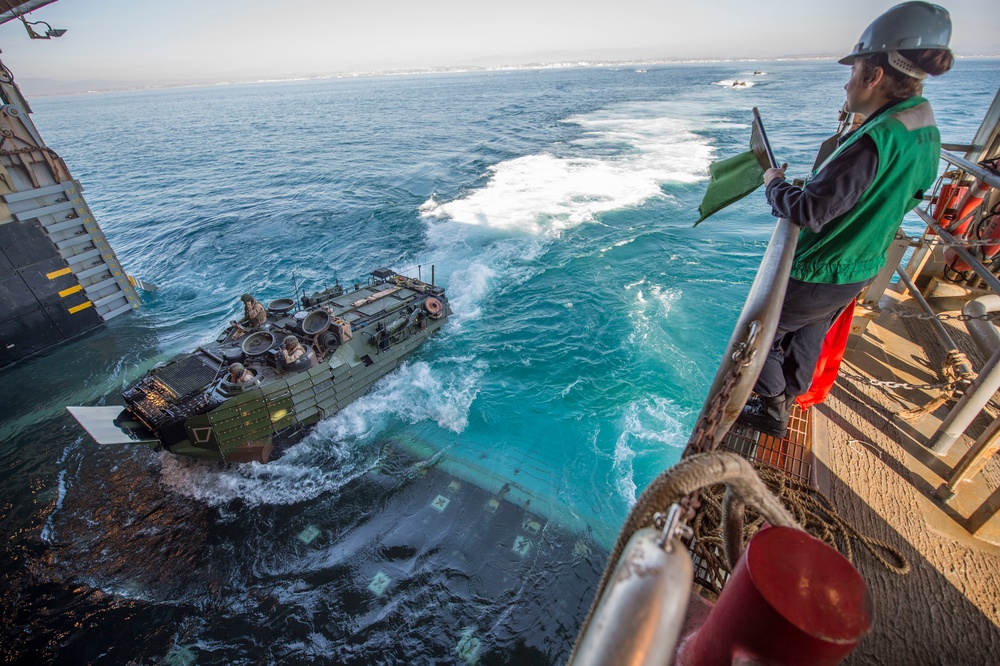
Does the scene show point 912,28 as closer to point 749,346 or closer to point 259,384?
point 749,346

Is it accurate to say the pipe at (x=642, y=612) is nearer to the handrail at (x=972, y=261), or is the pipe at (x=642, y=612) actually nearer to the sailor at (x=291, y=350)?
the handrail at (x=972, y=261)

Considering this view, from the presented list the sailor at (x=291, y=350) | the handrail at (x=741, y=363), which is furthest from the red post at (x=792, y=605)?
the sailor at (x=291, y=350)

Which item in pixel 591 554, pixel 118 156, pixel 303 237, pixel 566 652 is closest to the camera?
pixel 566 652

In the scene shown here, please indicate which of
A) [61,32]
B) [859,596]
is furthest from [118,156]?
[859,596]

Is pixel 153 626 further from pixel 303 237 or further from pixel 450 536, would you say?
pixel 303 237

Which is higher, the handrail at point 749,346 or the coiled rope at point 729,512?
the handrail at point 749,346
